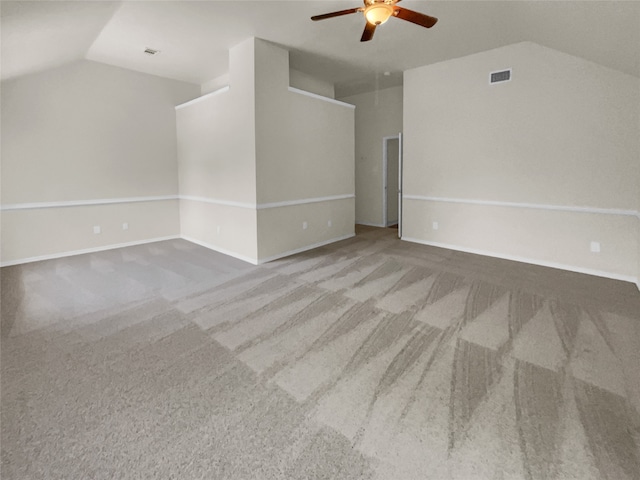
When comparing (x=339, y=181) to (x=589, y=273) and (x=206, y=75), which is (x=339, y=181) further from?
(x=589, y=273)

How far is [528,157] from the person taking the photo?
189 inches

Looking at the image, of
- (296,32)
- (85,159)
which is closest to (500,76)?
(296,32)

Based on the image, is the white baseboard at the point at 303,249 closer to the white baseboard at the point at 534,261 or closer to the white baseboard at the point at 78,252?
the white baseboard at the point at 534,261

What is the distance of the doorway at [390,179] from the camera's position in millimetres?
7773

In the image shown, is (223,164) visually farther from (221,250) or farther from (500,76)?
(500,76)

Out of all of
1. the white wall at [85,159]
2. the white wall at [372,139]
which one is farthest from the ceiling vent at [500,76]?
the white wall at [85,159]

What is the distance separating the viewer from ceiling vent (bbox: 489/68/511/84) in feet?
15.9

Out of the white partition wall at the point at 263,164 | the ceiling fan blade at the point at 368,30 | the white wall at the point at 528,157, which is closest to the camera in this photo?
the ceiling fan blade at the point at 368,30

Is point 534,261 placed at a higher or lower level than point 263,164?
lower

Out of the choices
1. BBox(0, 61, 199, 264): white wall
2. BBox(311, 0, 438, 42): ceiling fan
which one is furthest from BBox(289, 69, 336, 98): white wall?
BBox(311, 0, 438, 42): ceiling fan

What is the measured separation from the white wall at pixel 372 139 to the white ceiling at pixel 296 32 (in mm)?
1865

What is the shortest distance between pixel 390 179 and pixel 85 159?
6.14 metres

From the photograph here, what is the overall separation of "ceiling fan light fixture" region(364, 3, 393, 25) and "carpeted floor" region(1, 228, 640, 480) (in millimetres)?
2623

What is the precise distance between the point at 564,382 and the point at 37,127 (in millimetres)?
7023
